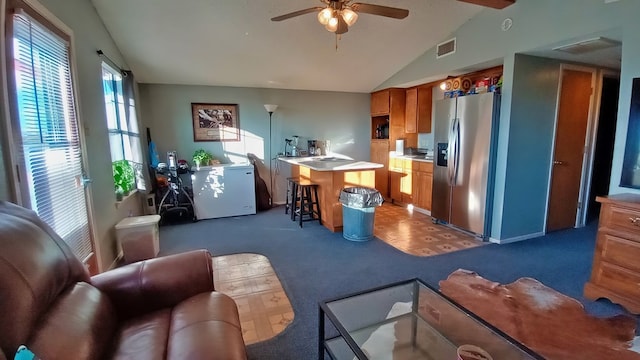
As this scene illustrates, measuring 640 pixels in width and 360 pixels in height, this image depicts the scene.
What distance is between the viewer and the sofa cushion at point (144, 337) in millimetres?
1232

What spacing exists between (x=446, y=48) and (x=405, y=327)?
3.71 m

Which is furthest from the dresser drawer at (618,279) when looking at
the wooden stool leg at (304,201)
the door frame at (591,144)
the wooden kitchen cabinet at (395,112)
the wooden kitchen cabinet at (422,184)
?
the wooden kitchen cabinet at (395,112)

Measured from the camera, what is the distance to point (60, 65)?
2.23 metres

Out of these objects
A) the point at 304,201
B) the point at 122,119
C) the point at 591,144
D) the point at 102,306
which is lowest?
the point at 304,201

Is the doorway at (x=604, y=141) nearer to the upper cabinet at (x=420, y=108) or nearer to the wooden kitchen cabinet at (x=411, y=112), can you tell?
the upper cabinet at (x=420, y=108)

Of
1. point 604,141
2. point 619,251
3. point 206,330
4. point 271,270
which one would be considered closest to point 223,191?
point 271,270

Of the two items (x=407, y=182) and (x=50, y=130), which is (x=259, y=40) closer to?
(x=50, y=130)

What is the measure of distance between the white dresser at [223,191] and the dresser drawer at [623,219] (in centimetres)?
420

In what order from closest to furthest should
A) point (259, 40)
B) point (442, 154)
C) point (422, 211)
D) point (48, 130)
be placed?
point (48, 130) < point (259, 40) < point (442, 154) < point (422, 211)

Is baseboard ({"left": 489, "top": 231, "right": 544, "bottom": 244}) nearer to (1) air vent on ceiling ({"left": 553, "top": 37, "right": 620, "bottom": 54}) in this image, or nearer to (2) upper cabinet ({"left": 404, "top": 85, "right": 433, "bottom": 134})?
(1) air vent on ceiling ({"left": 553, "top": 37, "right": 620, "bottom": 54})

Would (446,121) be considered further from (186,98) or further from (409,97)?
(186,98)

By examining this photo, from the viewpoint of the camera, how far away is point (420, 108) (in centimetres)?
526

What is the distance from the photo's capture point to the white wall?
4941 mm

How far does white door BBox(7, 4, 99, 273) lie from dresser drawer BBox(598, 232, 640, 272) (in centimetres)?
384
